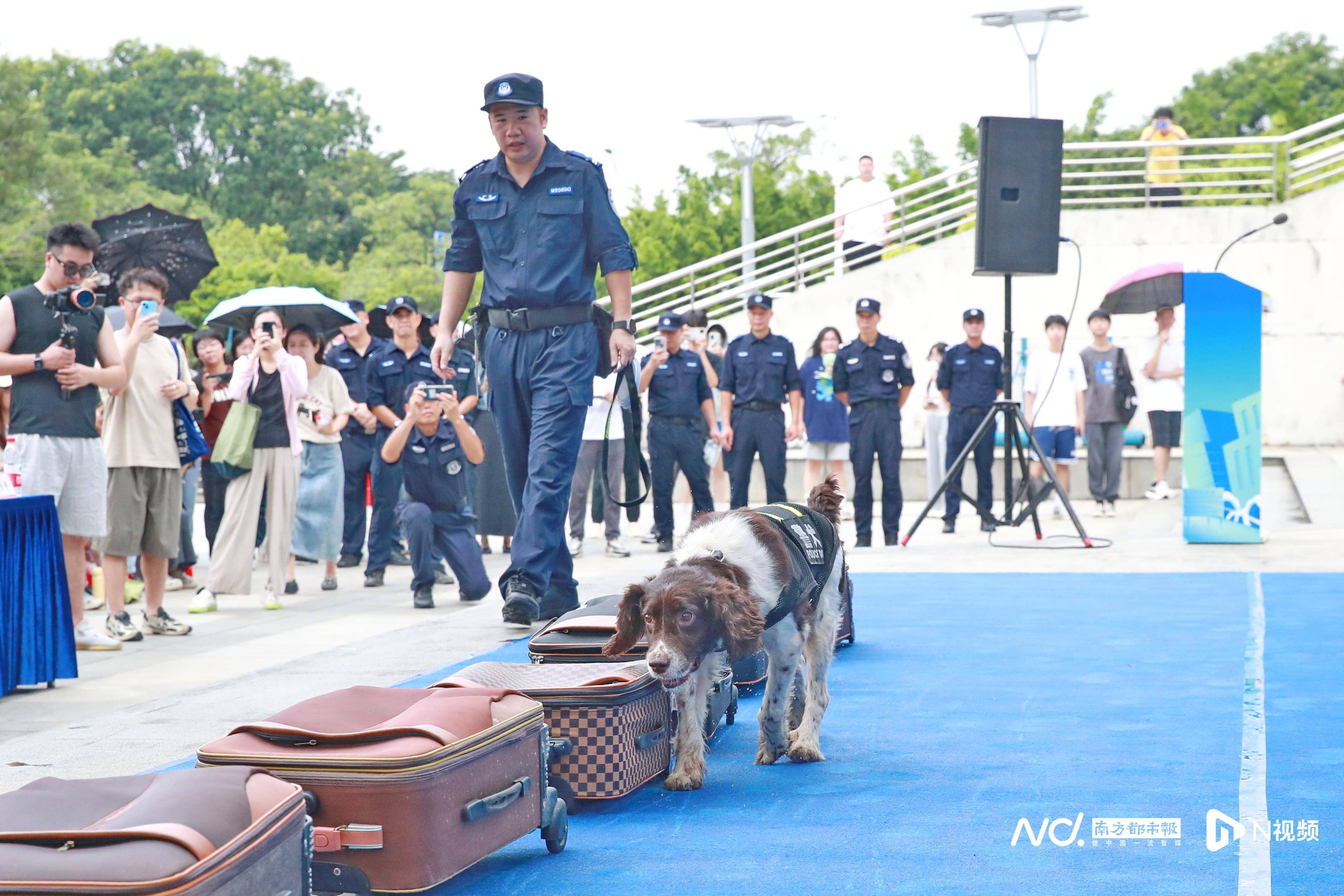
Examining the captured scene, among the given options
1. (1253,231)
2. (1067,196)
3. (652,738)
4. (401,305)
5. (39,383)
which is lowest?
(652,738)

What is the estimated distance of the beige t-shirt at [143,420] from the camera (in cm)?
736

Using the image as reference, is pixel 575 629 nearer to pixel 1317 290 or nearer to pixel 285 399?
pixel 285 399

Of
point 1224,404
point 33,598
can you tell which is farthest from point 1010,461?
point 33,598

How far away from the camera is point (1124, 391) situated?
1391 centimetres

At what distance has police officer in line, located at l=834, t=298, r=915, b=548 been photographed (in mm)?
11703

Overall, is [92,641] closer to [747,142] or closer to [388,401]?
[388,401]

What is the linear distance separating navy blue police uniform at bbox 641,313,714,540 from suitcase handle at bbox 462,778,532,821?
843 cm

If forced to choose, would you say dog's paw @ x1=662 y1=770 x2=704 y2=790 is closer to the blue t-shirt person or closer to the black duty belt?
the black duty belt

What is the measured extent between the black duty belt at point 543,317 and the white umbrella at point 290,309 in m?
4.78

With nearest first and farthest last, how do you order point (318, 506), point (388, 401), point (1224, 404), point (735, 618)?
point (735, 618) → point (1224, 404) → point (318, 506) → point (388, 401)

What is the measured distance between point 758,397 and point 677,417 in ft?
2.45

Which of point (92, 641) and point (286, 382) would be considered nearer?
point (92, 641)

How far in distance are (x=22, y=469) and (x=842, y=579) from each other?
3982 mm

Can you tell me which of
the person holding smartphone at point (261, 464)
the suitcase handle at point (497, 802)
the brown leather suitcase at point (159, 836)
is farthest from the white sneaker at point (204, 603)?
the brown leather suitcase at point (159, 836)
